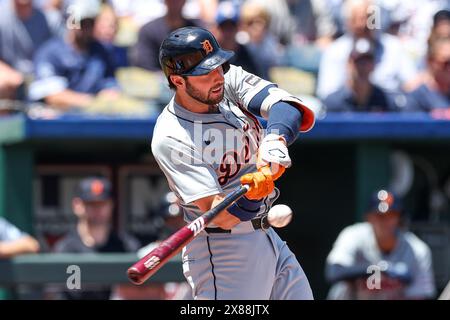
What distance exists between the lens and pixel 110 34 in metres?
8.62

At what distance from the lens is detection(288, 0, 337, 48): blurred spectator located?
9.44 metres

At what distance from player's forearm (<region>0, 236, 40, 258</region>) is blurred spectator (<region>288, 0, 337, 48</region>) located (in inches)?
116

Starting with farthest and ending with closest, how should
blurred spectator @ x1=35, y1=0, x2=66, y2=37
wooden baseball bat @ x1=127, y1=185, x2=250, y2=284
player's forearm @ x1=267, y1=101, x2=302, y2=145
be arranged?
1. blurred spectator @ x1=35, y1=0, x2=66, y2=37
2. player's forearm @ x1=267, y1=101, x2=302, y2=145
3. wooden baseball bat @ x1=127, y1=185, x2=250, y2=284

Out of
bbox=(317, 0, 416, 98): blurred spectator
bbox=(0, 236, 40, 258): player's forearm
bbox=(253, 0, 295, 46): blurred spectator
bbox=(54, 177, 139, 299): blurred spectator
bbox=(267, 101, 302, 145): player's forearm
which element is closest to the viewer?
bbox=(267, 101, 302, 145): player's forearm

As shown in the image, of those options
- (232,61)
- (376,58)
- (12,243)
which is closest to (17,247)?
(12,243)

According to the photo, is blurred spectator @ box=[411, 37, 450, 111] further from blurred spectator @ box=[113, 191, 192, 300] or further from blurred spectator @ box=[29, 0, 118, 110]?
blurred spectator @ box=[29, 0, 118, 110]

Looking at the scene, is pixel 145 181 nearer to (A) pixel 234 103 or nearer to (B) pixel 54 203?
(B) pixel 54 203

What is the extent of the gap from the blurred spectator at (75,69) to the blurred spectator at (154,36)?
9.2 inches

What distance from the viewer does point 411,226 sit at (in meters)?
8.85

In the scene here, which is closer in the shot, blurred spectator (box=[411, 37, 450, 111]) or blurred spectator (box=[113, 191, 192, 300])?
blurred spectator (box=[113, 191, 192, 300])

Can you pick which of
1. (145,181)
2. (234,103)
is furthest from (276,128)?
(145,181)

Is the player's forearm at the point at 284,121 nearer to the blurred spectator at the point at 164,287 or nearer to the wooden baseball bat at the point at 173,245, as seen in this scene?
the wooden baseball bat at the point at 173,245

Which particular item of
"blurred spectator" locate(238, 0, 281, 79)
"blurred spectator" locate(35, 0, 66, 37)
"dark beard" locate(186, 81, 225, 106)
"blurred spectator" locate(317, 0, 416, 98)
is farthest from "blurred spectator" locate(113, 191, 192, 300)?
"dark beard" locate(186, 81, 225, 106)

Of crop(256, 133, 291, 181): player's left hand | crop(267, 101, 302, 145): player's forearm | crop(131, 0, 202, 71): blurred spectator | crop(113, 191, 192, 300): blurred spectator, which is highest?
crop(131, 0, 202, 71): blurred spectator
